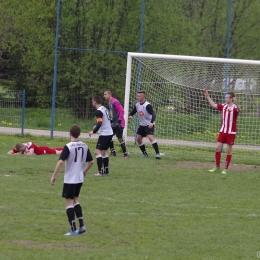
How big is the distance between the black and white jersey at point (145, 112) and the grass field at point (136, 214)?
189 centimetres

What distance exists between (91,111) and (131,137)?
3546mm

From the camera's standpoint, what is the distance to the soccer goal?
832 inches

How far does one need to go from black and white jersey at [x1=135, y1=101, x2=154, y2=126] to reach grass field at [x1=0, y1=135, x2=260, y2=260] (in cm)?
189

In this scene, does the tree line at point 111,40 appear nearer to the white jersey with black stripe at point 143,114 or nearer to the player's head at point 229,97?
the white jersey with black stripe at point 143,114

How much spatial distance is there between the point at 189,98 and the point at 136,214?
35.3ft

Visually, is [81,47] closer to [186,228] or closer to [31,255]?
[186,228]

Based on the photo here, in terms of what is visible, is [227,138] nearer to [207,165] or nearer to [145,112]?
[207,165]

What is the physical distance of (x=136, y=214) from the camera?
1121cm

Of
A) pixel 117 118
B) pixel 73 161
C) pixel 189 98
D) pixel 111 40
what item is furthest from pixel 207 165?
pixel 73 161

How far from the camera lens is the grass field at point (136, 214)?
8857 millimetres

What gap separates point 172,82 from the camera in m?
21.2


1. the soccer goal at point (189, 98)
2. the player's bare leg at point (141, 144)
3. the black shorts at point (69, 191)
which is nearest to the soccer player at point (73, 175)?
the black shorts at point (69, 191)

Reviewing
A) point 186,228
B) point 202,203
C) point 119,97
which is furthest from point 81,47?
point 186,228

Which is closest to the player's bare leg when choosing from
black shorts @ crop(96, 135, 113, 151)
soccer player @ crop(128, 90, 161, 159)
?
soccer player @ crop(128, 90, 161, 159)
